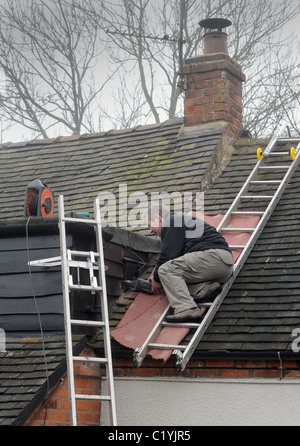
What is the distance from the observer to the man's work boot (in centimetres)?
748

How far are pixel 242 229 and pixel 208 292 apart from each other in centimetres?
122

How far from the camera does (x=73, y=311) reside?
743 centimetres

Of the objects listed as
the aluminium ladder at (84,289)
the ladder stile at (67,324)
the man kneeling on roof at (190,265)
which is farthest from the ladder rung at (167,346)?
the ladder stile at (67,324)

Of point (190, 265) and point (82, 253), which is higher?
point (82, 253)

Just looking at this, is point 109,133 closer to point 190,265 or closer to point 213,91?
point 213,91

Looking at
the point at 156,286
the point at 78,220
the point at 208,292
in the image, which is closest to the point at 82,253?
the point at 78,220

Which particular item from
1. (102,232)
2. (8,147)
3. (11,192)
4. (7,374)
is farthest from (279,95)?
(7,374)

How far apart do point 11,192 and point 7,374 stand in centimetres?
447

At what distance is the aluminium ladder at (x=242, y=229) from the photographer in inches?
280

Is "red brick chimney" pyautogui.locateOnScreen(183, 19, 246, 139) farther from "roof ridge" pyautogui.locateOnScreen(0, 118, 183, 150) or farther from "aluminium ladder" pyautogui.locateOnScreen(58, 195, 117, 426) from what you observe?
"aluminium ladder" pyautogui.locateOnScreen(58, 195, 117, 426)

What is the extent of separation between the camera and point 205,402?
23.3ft

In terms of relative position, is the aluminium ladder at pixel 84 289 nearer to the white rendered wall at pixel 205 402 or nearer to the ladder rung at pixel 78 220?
the ladder rung at pixel 78 220

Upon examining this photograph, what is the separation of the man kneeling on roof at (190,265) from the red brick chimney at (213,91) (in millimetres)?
3478
